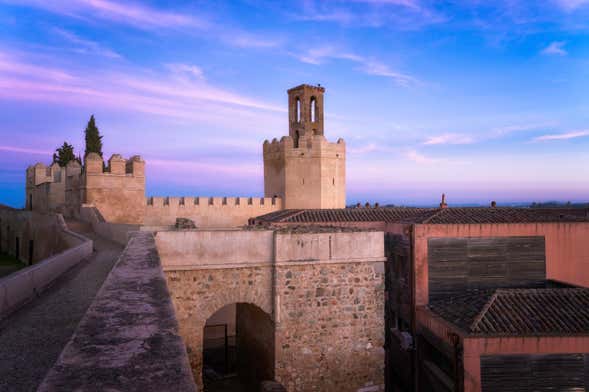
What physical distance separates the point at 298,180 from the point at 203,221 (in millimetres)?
5727

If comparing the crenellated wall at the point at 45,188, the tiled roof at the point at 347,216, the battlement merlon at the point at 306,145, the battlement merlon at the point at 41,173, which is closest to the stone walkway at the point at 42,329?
the tiled roof at the point at 347,216

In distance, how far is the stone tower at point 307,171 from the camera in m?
24.5

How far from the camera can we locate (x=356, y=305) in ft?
33.8

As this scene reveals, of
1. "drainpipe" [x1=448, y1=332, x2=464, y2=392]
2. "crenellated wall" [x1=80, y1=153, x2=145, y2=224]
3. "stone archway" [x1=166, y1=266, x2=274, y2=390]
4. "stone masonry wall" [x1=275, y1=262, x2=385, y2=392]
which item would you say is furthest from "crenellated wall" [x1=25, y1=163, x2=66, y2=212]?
"drainpipe" [x1=448, y1=332, x2=464, y2=392]

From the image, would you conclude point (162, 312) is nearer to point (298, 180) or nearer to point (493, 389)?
point (493, 389)

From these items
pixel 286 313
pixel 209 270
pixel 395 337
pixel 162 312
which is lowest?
pixel 395 337

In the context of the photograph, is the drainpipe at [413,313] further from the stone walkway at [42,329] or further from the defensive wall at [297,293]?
the stone walkway at [42,329]

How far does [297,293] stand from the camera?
997cm

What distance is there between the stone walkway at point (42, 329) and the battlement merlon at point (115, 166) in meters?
10.7

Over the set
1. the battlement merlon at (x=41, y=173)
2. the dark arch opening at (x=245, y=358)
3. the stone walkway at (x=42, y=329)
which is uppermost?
the battlement merlon at (x=41, y=173)

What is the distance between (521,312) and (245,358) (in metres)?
7.16

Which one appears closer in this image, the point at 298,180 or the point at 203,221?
the point at 203,221

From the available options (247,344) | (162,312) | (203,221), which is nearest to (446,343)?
(247,344)

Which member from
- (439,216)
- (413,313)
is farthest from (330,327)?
(439,216)
